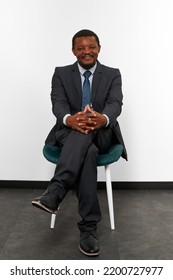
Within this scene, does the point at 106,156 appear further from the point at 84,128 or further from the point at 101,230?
the point at 101,230

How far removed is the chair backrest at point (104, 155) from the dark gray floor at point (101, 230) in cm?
49

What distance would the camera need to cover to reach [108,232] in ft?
7.33

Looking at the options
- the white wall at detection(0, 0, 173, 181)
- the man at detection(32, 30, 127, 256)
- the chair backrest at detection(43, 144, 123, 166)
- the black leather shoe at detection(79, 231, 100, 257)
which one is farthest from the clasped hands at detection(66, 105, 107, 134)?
the white wall at detection(0, 0, 173, 181)

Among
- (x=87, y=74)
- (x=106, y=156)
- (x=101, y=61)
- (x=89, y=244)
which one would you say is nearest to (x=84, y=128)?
(x=106, y=156)

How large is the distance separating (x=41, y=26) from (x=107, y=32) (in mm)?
574

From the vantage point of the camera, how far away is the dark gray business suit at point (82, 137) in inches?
76.2

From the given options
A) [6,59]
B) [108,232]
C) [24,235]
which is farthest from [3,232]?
[6,59]

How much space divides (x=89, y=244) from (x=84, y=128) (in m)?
0.68

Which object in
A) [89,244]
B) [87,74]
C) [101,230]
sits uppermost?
[87,74]

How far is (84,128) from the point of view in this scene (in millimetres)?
2051

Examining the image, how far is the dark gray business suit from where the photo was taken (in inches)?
76.2

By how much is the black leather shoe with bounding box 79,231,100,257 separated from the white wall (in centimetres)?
116

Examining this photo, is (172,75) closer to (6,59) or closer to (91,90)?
(91,90)

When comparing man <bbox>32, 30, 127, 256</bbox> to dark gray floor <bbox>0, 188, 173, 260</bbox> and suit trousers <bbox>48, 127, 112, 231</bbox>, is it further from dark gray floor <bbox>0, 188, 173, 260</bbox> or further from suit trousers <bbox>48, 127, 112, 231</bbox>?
dark gray floor <bbox>0, 188, 173, 260</bbox>
